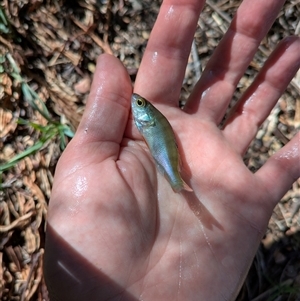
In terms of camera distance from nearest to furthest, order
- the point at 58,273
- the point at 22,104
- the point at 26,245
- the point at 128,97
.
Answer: the point at 58,273 → the point at 128,97 → the point at 26,245 → the point at 22,104

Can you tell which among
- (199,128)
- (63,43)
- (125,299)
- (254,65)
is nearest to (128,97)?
(199,128)

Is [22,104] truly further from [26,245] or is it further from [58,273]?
[58,273]

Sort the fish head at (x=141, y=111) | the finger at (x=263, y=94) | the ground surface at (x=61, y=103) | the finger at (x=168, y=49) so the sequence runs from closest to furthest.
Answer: the fish head at (x=141, y=111) → the finger at (x=168, y=49) → the finger at (x=263, y=94) → the ground surface at (x=61, y=103)

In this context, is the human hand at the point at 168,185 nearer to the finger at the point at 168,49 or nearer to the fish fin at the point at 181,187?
the finger at the point at 168,49

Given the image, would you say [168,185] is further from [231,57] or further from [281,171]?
[231,57]

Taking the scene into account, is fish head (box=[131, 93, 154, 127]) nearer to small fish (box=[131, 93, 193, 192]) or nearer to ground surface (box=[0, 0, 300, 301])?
small fish (box=[131, 93, 193, 192])

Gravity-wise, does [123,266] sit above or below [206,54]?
below

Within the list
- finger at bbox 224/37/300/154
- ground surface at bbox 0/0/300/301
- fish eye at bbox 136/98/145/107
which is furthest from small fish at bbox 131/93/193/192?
ground surface at bbox 0/0/300/301

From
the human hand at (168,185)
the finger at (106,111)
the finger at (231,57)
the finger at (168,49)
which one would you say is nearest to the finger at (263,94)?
the human hand at (168,185)
